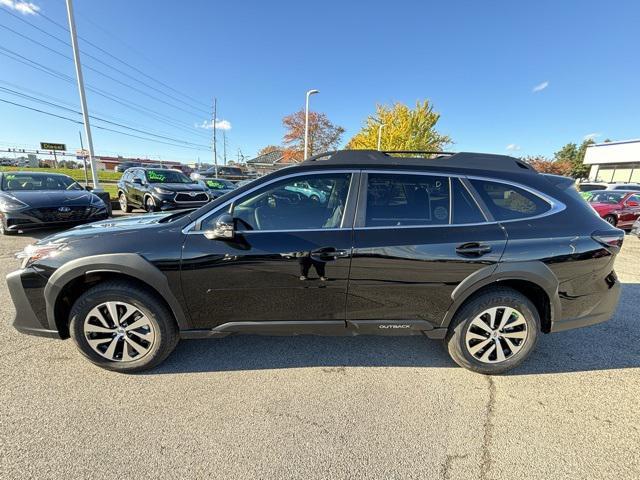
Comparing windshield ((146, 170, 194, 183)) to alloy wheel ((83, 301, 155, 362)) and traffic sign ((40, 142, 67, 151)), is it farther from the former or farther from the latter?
traffic sign ((40, 142, 67, 151))

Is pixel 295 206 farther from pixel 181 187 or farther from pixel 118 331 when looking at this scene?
pixel 181 187

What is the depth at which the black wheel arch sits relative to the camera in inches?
91.5

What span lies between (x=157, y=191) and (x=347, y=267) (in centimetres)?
880

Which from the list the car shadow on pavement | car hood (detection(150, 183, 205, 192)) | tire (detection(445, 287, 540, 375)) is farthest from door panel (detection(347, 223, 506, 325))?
car hood (detection(150, 183, 205, 192))

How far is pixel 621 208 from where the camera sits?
10273 mm

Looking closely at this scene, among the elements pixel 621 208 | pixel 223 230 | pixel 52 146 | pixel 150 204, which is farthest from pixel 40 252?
pixel 52 146

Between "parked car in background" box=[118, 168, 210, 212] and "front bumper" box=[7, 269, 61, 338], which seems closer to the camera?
"front bumper" box=[7, 269, 61, 338]

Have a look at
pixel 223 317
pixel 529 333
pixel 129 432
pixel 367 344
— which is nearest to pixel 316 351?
pixel 367 344

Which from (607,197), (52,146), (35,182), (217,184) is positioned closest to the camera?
(35,182)

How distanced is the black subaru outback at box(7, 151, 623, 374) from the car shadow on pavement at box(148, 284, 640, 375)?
0.32 m

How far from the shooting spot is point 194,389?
7.78 ft

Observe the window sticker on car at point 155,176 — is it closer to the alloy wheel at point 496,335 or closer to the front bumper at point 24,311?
the front bumper at point 24,311

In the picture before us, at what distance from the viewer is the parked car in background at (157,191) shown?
9.23 m

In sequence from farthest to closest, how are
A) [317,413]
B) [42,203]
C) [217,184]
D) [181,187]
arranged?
[217,184] < [181,187] < [42,203] < [317,413]
